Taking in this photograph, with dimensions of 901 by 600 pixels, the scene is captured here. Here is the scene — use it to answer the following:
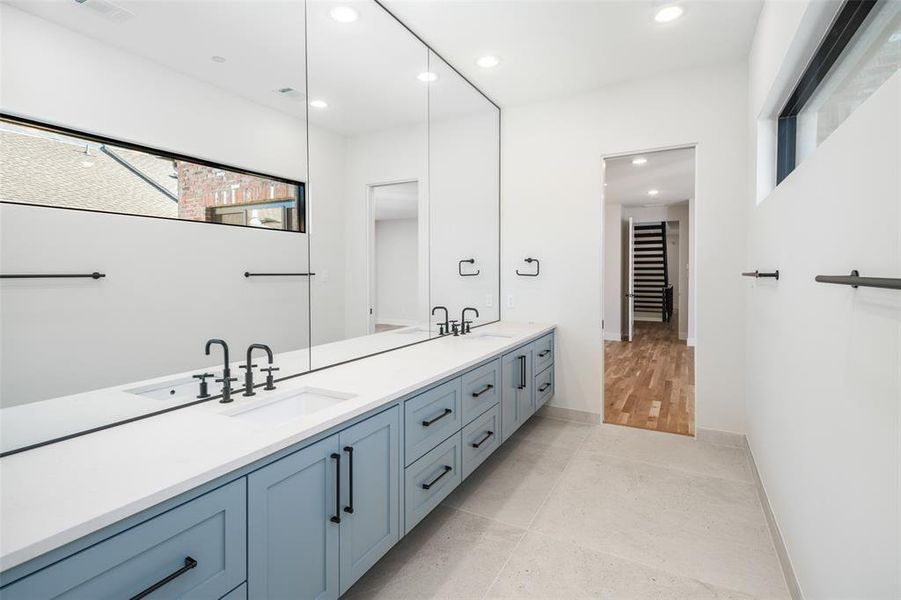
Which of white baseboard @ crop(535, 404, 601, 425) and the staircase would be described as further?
the staircase

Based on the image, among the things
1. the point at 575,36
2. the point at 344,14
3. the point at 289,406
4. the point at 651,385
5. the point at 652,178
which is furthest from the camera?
the point at 652,178

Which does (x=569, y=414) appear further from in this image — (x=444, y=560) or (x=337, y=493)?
(x=337, y=493)

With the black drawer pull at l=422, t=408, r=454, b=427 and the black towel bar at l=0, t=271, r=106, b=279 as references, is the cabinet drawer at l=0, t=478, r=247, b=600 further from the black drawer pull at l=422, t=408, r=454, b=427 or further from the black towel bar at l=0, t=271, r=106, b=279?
the black drawer pull at l=422, t=408, r=454, b=427

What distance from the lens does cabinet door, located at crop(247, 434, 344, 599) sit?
1.19 m

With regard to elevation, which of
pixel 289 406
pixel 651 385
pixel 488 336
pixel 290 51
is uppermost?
pixel 290 51

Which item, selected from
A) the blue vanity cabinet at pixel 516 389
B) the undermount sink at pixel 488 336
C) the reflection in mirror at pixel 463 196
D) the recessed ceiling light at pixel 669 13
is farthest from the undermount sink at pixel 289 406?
the recessed ceiling light at pixel 669 13

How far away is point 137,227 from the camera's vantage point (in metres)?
1.30

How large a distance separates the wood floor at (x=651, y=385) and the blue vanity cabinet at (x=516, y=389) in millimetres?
1035

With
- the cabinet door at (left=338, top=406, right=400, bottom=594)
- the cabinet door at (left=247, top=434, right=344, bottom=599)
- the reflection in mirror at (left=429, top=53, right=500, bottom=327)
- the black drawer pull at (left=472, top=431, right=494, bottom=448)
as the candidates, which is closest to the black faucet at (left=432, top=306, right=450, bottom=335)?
the reflection in mirror at (left=429, top=53, right=500, bottom=327)

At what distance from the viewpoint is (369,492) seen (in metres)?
1.59

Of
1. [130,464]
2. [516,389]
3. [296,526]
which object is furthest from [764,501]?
[130,464]

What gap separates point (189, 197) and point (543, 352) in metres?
2.71

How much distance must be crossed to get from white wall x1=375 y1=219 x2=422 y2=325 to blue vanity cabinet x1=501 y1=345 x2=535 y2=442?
0.69 m

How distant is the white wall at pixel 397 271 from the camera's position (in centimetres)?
249
